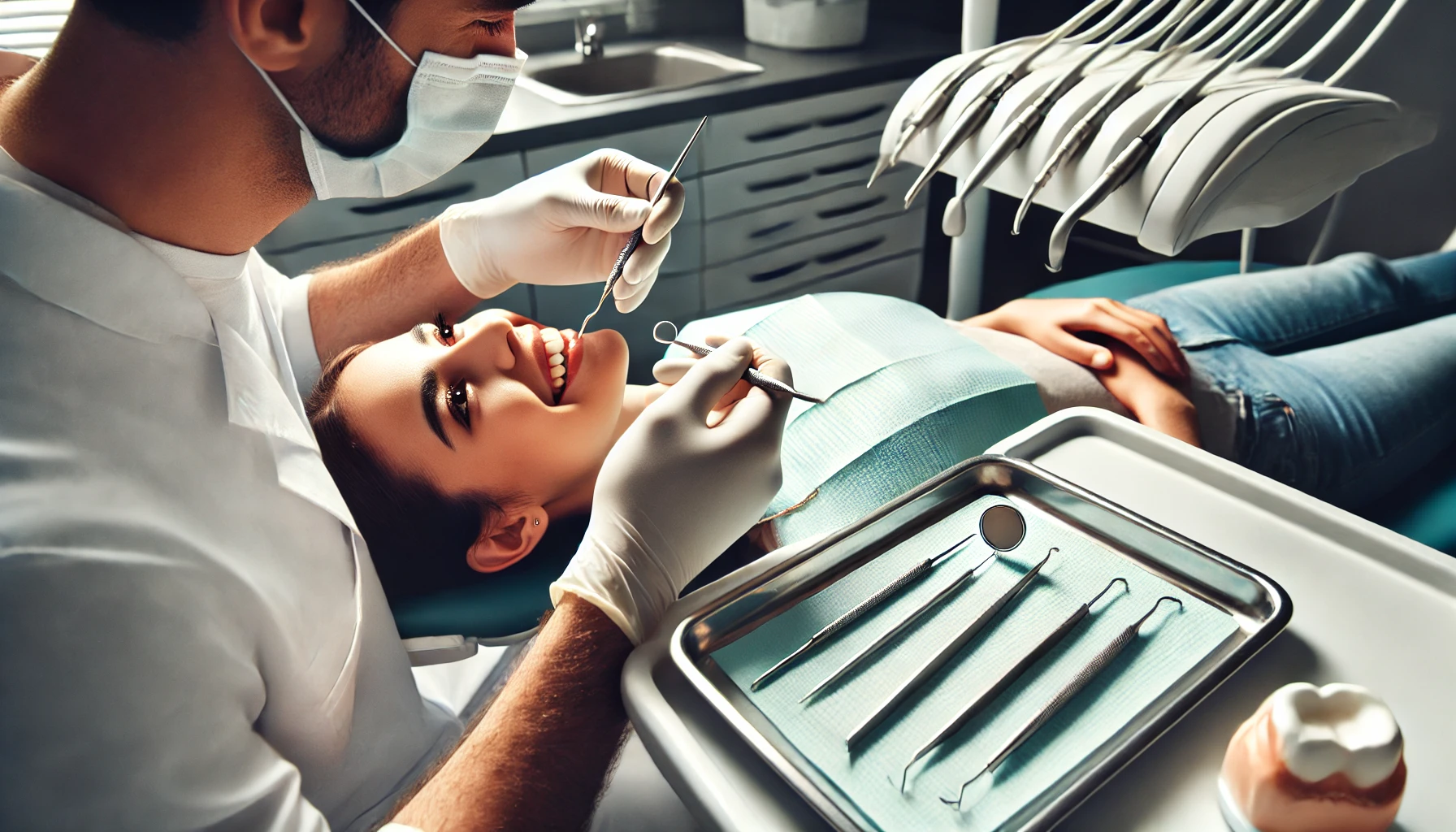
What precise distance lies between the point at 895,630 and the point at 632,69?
105 inches

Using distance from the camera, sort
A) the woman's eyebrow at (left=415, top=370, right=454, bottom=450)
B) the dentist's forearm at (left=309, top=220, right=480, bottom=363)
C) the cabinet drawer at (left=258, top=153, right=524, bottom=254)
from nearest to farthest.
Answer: the woman's eyebrow at (left=415, top=370, right=454, bottom=450) → the dentist's forearm at (left=309, top=220, right=480, bottom=363) → the cabinet drawer at (left=258, top=153, right=524, bottom=254)

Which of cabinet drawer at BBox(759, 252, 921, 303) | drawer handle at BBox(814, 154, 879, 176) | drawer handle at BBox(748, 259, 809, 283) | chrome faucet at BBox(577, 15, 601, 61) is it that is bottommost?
cabinet drawer at BBox(759, 252, 921, 303)

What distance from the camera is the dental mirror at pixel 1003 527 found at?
841 mm

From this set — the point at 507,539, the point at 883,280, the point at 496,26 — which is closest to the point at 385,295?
the point at 507,539

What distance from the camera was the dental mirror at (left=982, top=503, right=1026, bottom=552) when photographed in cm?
84

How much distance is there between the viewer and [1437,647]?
73cm

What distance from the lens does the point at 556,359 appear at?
1.33 m

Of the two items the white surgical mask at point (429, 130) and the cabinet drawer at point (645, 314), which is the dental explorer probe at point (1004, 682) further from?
the cabinet drawer at point (645, 314)

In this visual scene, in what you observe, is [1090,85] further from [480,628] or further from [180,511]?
[480,628]

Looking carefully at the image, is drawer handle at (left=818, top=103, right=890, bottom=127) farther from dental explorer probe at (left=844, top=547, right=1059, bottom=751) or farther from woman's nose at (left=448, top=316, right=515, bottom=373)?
dental explorer probe at (left=844, top=547, right=1059, bottom=751)

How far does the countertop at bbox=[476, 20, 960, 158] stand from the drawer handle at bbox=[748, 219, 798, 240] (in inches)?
15.1

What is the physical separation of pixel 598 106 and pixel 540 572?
4.69ft

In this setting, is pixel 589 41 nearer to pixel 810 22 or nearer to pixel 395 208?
pixel 810 22

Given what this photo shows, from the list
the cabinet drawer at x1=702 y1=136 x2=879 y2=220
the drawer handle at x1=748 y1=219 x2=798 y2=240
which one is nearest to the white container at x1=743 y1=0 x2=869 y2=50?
the cabinet drawer at x1=702 y1=136 x2=879 y2=220
